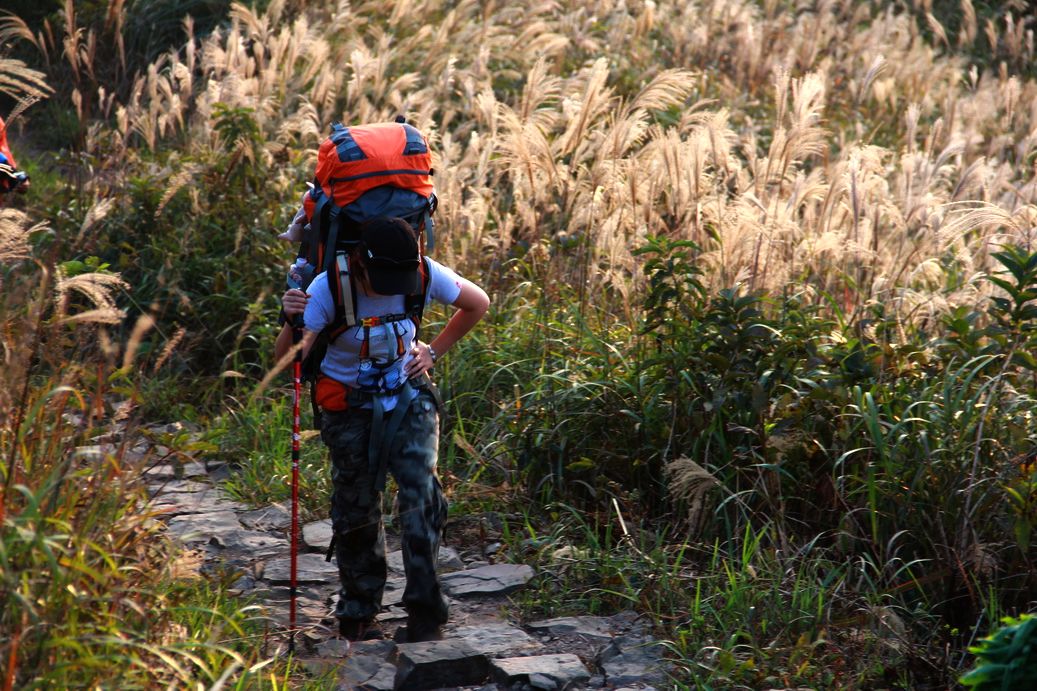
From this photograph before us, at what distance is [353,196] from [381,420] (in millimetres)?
876

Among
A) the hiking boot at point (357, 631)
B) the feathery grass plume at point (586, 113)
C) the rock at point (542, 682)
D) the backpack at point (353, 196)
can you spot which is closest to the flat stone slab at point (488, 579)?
the hiking boot at point (357, 631)

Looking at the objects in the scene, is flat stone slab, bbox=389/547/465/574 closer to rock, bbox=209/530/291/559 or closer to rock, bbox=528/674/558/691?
rock, bbox=209/530/291/559

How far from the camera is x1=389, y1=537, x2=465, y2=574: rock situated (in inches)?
220

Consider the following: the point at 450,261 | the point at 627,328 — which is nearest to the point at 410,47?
the point at 450,261

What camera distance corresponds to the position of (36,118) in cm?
1189

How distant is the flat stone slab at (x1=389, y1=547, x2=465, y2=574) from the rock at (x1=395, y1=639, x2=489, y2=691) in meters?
1.04

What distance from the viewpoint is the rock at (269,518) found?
604 cm

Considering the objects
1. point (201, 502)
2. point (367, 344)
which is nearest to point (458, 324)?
point (367, 344)

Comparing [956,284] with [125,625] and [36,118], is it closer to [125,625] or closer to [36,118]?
[125,625]

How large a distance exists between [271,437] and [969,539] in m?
3.75

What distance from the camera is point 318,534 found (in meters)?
5.93

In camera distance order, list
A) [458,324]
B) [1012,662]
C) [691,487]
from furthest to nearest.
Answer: [691,487] → [458,324] → [1012,662]

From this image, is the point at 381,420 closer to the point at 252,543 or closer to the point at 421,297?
the point at 421,297

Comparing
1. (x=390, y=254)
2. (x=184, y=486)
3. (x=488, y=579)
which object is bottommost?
(x=184, y=486)
